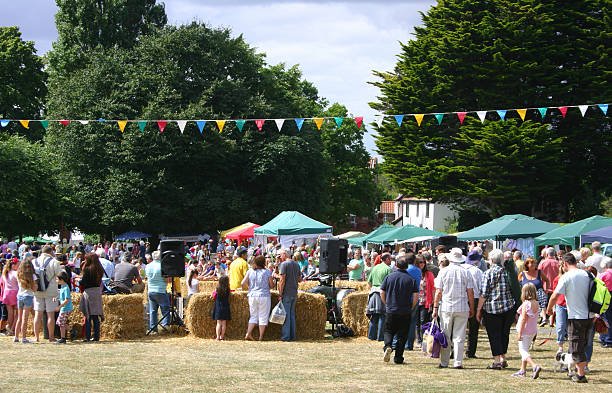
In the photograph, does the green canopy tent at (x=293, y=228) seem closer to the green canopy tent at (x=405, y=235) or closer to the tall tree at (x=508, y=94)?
the green canopy tent at (x=405, y=235)

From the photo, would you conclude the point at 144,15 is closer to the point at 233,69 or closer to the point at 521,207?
the point at 233,69

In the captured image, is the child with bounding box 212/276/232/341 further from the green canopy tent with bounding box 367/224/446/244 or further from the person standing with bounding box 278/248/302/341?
the green canopy tent with bounding box 367/224/446/244

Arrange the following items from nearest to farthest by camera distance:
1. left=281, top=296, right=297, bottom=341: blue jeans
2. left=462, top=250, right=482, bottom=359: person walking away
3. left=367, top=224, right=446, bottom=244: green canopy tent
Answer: left=462, top=250, right=482, bottom=359: person walking away → left=281, top=296, right=297, bottom=341: blue jeans → left=367, top=224, right=446, bottom=244: green canopy tent

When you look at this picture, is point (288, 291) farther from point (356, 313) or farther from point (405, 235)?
point (405, 235)

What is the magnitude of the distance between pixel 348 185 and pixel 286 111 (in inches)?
590

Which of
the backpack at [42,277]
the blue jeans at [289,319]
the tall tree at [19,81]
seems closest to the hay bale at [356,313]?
the blue jeans at [289,319]

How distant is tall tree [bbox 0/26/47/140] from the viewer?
151 feet

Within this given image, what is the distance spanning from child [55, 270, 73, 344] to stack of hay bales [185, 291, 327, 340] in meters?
2.12

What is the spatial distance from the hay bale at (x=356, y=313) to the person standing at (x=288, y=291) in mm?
1139

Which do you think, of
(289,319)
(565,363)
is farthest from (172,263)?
(565,363)

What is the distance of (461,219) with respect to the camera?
44.9 meters

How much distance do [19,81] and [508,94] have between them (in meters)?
31.0

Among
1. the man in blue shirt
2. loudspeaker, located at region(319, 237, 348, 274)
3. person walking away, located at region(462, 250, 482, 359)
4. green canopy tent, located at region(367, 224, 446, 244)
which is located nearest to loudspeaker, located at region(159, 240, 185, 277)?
loudspeaker, located at region(319, 237, 348, 274)

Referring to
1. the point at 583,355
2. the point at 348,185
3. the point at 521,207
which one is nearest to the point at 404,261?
the point at 583,355
